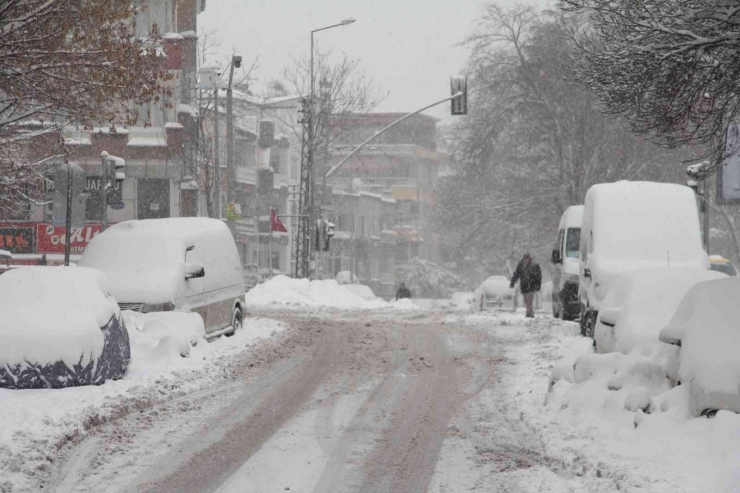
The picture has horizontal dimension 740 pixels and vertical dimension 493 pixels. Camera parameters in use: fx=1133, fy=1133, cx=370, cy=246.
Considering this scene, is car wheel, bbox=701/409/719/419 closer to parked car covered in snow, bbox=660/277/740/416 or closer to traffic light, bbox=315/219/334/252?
parked car covered in snow, bbox=660/277/740/416

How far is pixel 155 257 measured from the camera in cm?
1805

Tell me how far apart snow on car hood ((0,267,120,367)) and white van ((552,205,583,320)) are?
12.5 m

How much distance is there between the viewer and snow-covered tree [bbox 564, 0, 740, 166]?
11812 mm

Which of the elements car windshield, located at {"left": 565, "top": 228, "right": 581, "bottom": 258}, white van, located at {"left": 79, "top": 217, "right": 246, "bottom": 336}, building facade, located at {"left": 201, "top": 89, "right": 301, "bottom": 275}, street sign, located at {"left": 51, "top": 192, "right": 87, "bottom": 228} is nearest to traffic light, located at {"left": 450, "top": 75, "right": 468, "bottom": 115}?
car windshield, located at {"left": 565, "top": 228, "right": 581, "bottom": 258}

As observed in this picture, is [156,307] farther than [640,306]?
Yes

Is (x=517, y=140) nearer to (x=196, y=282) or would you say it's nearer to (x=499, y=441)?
(x=196, y=282)

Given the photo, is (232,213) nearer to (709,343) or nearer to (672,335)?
(672,335)

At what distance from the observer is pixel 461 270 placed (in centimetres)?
9338

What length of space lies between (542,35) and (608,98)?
106ft

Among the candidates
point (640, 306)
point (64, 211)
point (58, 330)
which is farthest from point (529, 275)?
point (58, 330)

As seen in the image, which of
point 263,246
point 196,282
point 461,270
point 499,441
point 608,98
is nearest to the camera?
point 499,441

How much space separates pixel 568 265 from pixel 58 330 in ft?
46.9

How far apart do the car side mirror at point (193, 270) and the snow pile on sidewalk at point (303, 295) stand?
15.2 meters

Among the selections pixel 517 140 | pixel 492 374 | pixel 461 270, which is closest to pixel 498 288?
pixel 517 140
